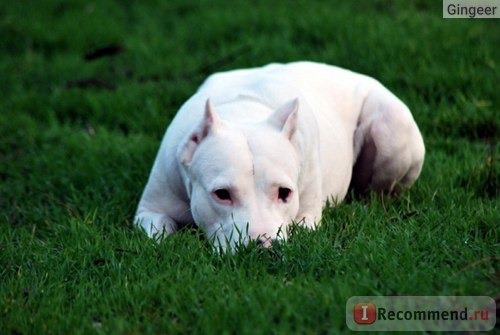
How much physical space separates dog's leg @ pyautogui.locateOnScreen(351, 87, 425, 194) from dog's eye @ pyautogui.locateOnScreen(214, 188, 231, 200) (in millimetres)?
1620

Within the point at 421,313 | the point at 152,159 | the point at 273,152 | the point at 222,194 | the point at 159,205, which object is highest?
the point at 273,152

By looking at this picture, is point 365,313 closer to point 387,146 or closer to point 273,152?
point 273,152

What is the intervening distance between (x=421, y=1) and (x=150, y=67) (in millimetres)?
2737

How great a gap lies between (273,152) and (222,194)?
322 mm

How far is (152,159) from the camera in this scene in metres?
6.23

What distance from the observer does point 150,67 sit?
27.0 feet

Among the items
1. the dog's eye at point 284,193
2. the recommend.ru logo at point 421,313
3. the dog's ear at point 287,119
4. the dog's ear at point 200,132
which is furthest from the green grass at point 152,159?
the dog's ear at point 287,119

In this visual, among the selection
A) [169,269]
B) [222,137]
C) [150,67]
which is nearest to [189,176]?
[222,137]

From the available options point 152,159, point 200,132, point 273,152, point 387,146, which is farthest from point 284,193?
point 152,159

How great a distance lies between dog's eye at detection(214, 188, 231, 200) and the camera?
441cm

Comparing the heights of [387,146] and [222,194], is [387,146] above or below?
below

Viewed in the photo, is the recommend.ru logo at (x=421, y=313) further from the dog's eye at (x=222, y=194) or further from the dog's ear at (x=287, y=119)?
the dog's ear at (x=287, y=119)

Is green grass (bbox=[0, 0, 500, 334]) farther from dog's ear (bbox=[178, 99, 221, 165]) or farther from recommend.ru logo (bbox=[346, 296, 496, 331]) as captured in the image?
dog's ear (bbox=[178, 99, 221, 165])

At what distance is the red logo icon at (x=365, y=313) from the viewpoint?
353 cm
